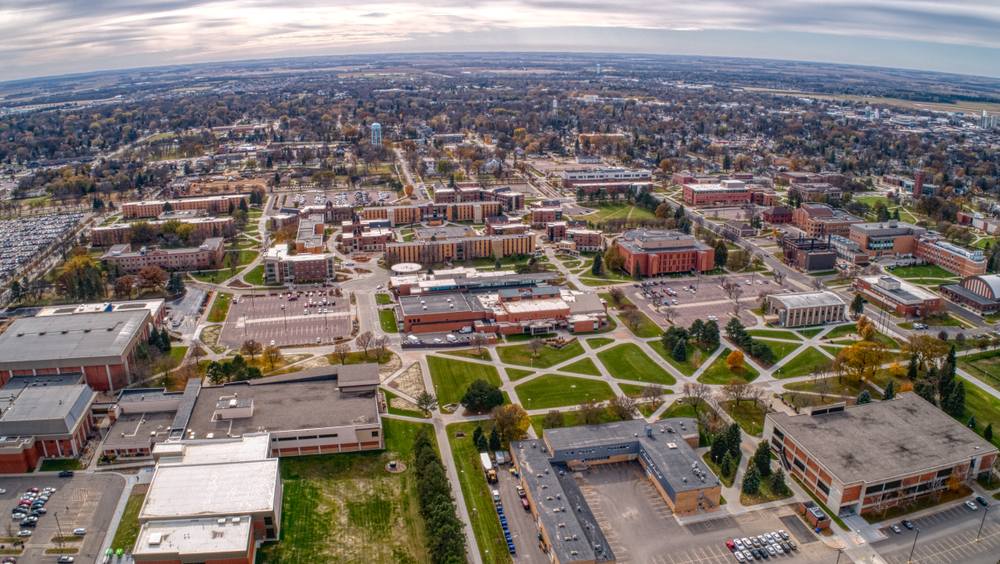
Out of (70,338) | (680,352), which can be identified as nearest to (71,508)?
(70,338)

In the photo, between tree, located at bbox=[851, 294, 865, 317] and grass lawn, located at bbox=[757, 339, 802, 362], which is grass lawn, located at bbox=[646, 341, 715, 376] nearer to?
grass lawn, located at bbox=[757, 339, 802, 362]

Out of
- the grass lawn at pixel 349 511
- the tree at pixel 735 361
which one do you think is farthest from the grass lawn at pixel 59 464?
the tree at pixel 735 361

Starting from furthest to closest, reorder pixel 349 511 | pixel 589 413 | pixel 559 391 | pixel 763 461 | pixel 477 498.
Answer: pixel 559 391
pixel 589 413
pixel 763 461
pixel 477 498
pixel 349 511

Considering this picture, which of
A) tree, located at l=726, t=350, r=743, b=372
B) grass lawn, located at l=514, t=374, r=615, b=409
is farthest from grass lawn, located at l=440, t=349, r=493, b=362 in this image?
tree, located at l=726, t=350, r=743, b=372

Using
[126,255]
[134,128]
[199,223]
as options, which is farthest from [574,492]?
[134,128]

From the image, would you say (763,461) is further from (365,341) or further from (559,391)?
(365,341)

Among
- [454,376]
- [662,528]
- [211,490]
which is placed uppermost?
[211,490]

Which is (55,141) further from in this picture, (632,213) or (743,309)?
(743,309)

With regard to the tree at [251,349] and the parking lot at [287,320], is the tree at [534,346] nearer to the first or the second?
the parking lot at [287,320]
